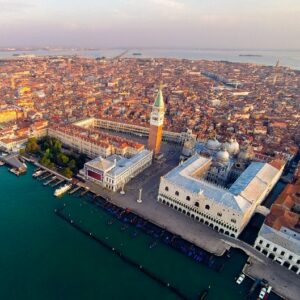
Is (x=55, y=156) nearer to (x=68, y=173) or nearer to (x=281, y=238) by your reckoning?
(x=68, y=173)

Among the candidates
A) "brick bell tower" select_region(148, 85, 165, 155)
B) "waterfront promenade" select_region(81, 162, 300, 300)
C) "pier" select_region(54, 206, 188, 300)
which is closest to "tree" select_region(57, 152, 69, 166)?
"waterfront promenade" select_region(81, 162, 300, 300)

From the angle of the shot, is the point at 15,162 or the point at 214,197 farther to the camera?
the point at 15,162

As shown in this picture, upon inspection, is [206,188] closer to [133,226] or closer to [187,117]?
[133,226]

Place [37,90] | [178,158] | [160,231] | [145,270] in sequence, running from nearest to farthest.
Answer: [145,270] < [160,231] < [178,158] < [37,90]

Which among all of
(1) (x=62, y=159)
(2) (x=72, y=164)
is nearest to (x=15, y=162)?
(1) (x=62, y=159)

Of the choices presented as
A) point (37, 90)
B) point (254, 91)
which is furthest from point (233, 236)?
point (254, 91)

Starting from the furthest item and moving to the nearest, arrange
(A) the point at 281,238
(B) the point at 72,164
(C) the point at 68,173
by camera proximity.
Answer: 1. (B) the point at 72,164
2. (C) the point at 68,173
3. (A) the point at 281,238

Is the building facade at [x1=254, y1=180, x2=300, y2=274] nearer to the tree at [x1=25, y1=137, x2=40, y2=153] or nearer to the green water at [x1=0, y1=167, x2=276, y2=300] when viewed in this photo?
the green water at [x1=0, y1=167, x2=276, y2=300]
